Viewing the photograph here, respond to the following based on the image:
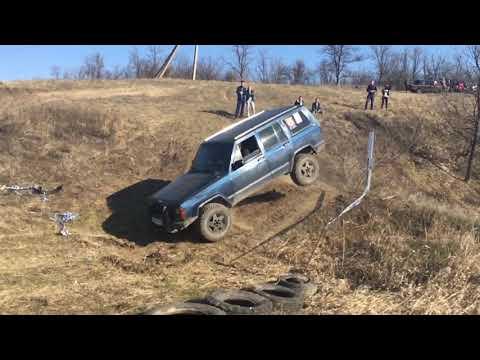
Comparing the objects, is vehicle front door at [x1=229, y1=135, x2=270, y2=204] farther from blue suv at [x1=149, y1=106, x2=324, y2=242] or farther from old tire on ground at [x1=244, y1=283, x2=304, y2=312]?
old tire on ground at [x1=244, y1=283, x2=304, y2=312]

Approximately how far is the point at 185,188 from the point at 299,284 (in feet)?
12.5

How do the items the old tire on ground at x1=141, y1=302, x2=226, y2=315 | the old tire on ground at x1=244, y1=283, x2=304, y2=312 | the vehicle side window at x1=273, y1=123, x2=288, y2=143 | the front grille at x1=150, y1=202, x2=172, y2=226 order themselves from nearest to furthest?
1. the old tire on ground at x1=141, y1=302, x2=226, y2=315
2. the old tire on ground at x1=244, y1=283, x2=304, y2=312
3. the front grille at x1=150, y1=202, x2=172, y2=226
4. the vehicle side window at x1=273, y1=123, x2=288, y2=143

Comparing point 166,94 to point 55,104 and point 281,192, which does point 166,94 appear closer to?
point 55,104

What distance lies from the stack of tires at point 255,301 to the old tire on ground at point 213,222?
255 centimetres

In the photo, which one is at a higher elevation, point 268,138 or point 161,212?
point 268,138

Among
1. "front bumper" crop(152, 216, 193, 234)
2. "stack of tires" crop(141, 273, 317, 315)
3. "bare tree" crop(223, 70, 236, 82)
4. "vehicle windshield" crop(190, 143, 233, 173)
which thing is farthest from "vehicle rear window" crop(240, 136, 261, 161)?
"bare tree" crop(223, 70, 236, 82)

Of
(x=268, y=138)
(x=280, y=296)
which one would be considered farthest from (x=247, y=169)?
(x=280, y=296)

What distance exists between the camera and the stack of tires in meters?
5.98

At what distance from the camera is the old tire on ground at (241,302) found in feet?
19.9

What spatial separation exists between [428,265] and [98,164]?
10924 millimetres

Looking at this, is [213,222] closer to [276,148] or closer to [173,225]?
[173,225]

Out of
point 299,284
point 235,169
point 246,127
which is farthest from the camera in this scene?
point 246,127

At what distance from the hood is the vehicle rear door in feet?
5.34

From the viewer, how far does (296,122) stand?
11.9 m
